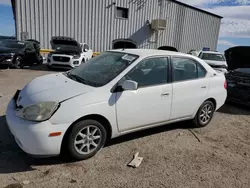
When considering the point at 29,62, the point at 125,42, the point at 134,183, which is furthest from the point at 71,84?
the point at 125,42

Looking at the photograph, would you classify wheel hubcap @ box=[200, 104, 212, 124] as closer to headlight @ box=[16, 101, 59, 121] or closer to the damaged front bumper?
headlight @ box=[16, 101, 59, 121]

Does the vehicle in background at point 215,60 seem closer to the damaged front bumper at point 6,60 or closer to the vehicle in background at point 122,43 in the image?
the vehicle in background at point 122,43

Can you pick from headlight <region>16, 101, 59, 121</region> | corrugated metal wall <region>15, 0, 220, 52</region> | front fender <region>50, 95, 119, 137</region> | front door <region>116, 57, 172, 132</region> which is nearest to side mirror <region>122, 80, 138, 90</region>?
front door <region>116, 57, 172, 132</region>

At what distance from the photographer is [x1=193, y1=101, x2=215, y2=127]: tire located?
176 inches

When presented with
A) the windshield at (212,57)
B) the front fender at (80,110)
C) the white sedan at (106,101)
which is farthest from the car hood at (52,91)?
the windshield at (212,57)

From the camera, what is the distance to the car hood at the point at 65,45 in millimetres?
12305

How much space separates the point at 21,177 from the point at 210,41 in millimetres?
24036

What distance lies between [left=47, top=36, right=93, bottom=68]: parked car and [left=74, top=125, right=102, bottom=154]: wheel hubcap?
888 cm

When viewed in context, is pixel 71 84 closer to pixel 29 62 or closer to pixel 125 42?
pixel 29 62

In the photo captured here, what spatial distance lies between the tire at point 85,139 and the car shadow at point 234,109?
13.6 feet

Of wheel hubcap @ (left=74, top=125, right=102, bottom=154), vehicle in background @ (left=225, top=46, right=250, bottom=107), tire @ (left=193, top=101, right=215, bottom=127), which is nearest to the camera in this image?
wheel hubcap @ (left=74, top=125, right=102, bottom=154)

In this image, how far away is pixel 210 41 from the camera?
23406mm

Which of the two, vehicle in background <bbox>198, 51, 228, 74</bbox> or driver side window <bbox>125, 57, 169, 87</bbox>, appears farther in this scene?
vehicle in background <bbox>198, 51, 228, 74</bbox>

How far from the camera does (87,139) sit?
3.08 meters
